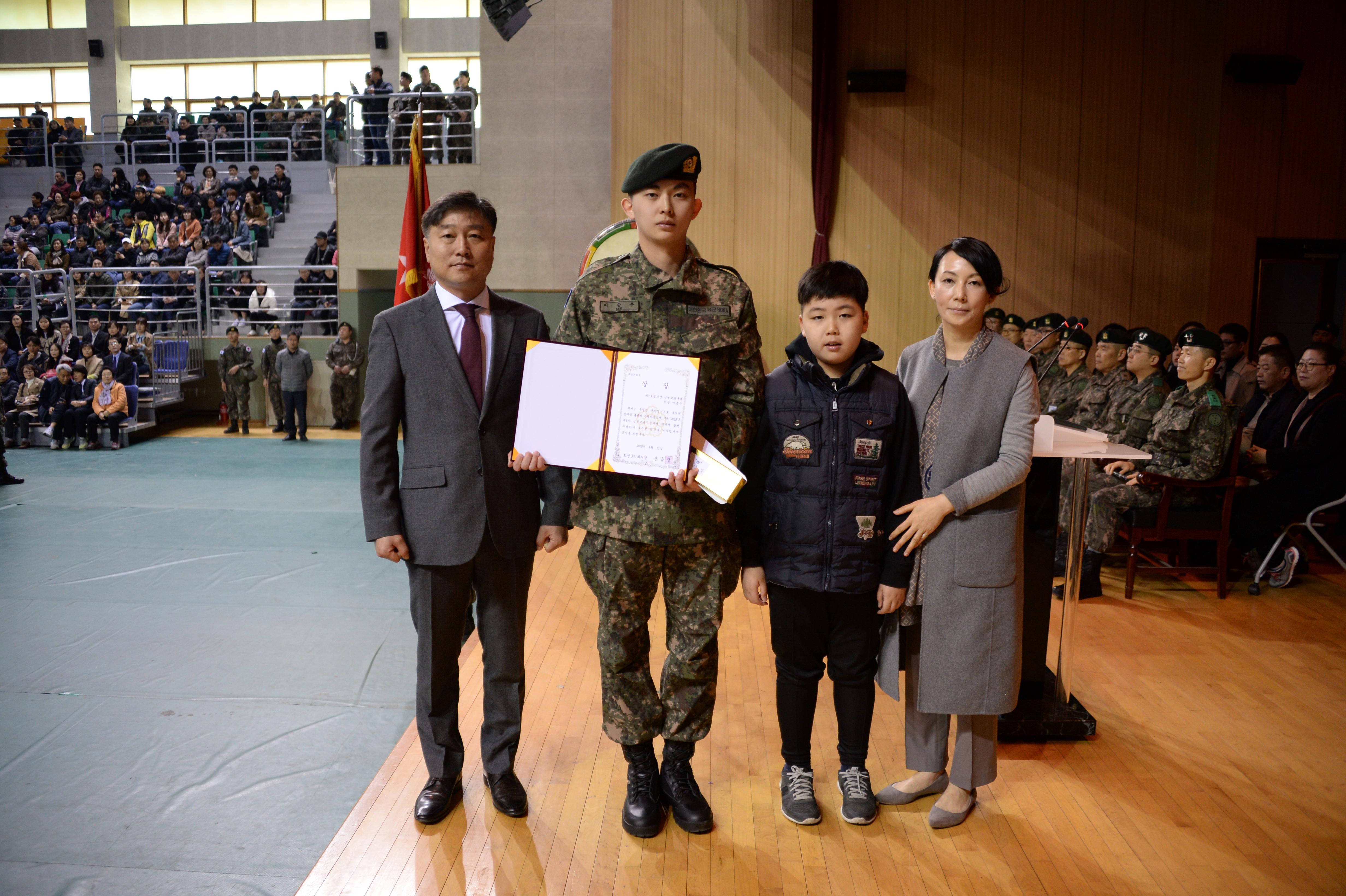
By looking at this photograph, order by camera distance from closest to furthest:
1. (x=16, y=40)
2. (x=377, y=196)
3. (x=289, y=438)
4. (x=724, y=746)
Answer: (x=724, y=746), (x=289, y=438), (x=377, y=196), (x=16, y=40)

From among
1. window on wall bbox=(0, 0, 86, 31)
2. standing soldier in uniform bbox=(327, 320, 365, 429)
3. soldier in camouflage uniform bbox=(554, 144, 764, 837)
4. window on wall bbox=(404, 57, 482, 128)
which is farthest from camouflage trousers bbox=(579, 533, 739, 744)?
window on wall bbox=(0, 0, 86, 31)

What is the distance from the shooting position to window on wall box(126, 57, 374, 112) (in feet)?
56.5

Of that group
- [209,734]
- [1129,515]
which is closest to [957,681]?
[209,734]

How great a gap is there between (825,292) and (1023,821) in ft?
5.11

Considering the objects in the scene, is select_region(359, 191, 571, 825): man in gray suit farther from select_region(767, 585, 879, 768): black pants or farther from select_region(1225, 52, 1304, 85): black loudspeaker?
select_region(1225, 52, 1304, 85): black loudspeaker

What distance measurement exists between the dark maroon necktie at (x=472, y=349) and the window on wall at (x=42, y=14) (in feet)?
69.1

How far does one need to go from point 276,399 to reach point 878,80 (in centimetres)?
792

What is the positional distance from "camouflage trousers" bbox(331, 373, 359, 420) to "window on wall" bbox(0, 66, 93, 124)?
1162cm

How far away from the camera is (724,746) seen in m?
2.83

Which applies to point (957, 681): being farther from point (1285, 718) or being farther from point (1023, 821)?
point (1285, 718)

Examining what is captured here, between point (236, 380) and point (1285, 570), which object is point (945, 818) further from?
point (236, 380)

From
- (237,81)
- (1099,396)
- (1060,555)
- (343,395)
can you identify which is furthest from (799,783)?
(237,81)

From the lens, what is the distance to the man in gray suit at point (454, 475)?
219 centimetres

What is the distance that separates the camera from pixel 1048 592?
9.57 ft
